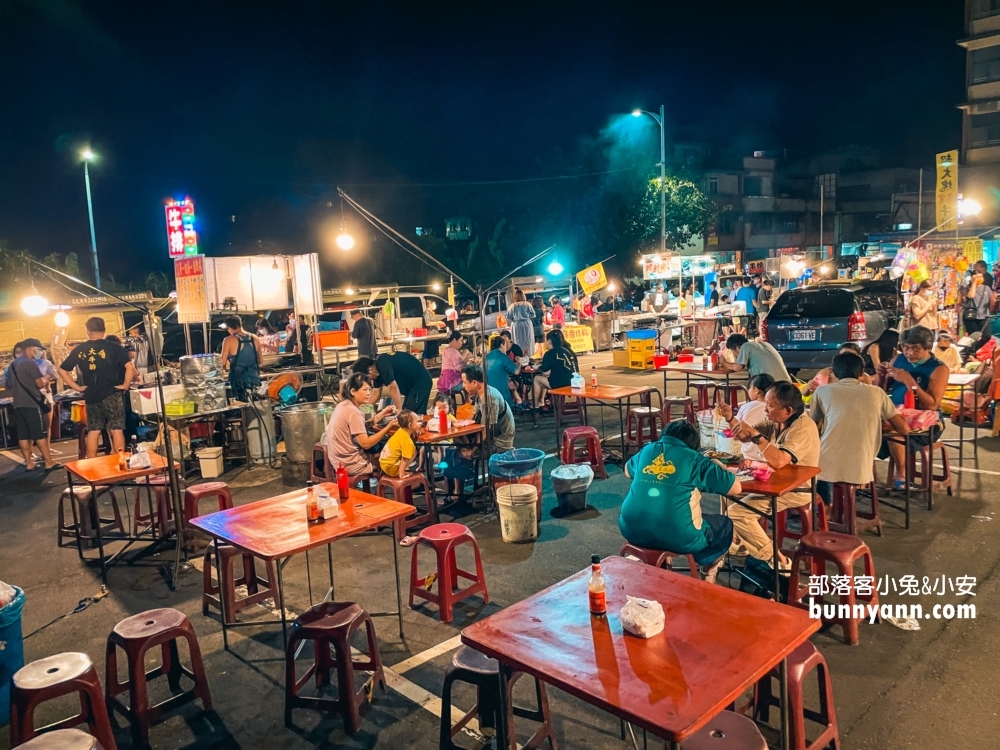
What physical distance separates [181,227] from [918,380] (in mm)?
29650

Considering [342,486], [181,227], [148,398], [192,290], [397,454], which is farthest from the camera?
[181,227]

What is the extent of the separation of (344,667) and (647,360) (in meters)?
13.9

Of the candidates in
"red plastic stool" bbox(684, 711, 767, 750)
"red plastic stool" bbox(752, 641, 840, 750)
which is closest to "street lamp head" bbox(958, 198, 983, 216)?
"red plastic stool" bbox(752, 641, 840, 750)

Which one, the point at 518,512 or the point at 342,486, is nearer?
the point at 342,486

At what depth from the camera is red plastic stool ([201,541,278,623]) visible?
555 cm

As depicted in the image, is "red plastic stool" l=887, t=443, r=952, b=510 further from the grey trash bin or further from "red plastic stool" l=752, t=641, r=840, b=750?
"red plastic stool" l=752, t=641, r=840, b=750

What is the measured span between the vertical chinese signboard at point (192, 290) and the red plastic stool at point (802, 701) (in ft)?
33.1

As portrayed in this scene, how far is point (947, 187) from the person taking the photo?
24.4 meters

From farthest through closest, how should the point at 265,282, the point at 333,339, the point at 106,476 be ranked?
the point at 333,339 < the point at 265,282 < the point at 106,476

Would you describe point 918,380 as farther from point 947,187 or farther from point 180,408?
point 947,187

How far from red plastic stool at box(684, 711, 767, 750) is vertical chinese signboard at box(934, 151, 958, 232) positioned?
84.4 feet

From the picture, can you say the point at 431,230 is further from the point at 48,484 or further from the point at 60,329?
the point at 48,484

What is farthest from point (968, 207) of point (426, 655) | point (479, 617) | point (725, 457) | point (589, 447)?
point (426, 655)

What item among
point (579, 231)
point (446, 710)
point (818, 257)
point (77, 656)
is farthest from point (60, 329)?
point (818, 257)
